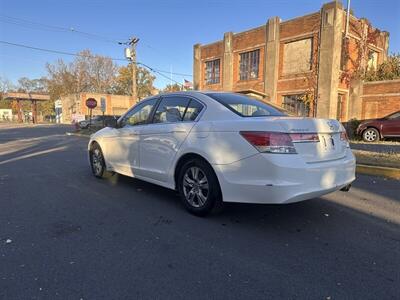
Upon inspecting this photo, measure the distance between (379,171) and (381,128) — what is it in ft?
26.3

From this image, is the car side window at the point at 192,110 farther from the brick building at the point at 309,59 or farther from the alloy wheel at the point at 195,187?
the brick building at the point at 309,59

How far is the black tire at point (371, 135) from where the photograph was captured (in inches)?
540

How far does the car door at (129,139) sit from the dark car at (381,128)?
1207 cm

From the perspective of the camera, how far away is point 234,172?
11.8 ft

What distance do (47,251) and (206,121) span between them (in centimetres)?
234

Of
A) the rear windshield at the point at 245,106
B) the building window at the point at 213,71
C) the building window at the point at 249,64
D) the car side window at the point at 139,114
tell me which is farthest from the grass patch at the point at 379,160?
the building window at the point at 213,71

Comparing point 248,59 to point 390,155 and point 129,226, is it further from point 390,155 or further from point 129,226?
point 129,226

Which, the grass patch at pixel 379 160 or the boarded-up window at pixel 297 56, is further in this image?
the boarded-up window at pixel 297 56

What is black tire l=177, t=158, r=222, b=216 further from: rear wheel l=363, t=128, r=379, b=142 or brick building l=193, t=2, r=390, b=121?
brick building l=193, t=2, r=390, b=121

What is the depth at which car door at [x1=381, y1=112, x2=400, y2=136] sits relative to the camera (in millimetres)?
13141

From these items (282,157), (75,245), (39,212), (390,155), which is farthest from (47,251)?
(390,155)

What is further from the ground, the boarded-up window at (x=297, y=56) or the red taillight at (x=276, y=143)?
the boarded-up window at (x=297, y=56)

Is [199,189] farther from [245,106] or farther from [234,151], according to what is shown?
[245,106]

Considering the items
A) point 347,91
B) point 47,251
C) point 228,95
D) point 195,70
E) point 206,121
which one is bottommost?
point 47,251
